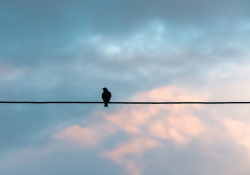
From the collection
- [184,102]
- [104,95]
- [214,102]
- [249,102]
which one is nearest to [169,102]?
[184,102]

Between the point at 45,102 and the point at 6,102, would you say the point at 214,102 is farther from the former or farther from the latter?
the point at 6,102

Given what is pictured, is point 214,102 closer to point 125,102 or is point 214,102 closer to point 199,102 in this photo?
point 199,102

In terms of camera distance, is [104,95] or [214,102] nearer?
[214,102]

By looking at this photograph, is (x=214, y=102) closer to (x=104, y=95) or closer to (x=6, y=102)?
(x=6, y=102)

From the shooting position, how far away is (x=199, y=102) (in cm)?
1090

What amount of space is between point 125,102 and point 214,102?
3.00 metres

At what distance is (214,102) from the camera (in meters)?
10.6

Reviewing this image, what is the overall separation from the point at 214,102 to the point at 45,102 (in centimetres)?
548

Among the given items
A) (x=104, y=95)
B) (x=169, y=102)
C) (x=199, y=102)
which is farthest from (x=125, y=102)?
(x=104, y=95)

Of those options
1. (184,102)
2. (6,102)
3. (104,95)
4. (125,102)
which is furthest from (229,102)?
(104,95)

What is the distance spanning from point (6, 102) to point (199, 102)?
6.33 meters

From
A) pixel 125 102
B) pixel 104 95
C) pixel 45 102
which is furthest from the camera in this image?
pixel 104 95

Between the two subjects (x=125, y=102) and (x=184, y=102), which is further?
(x=125, y=102)

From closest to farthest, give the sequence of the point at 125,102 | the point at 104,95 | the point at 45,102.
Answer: the point at 45,102
the point at 125,102
the point at 104,95
